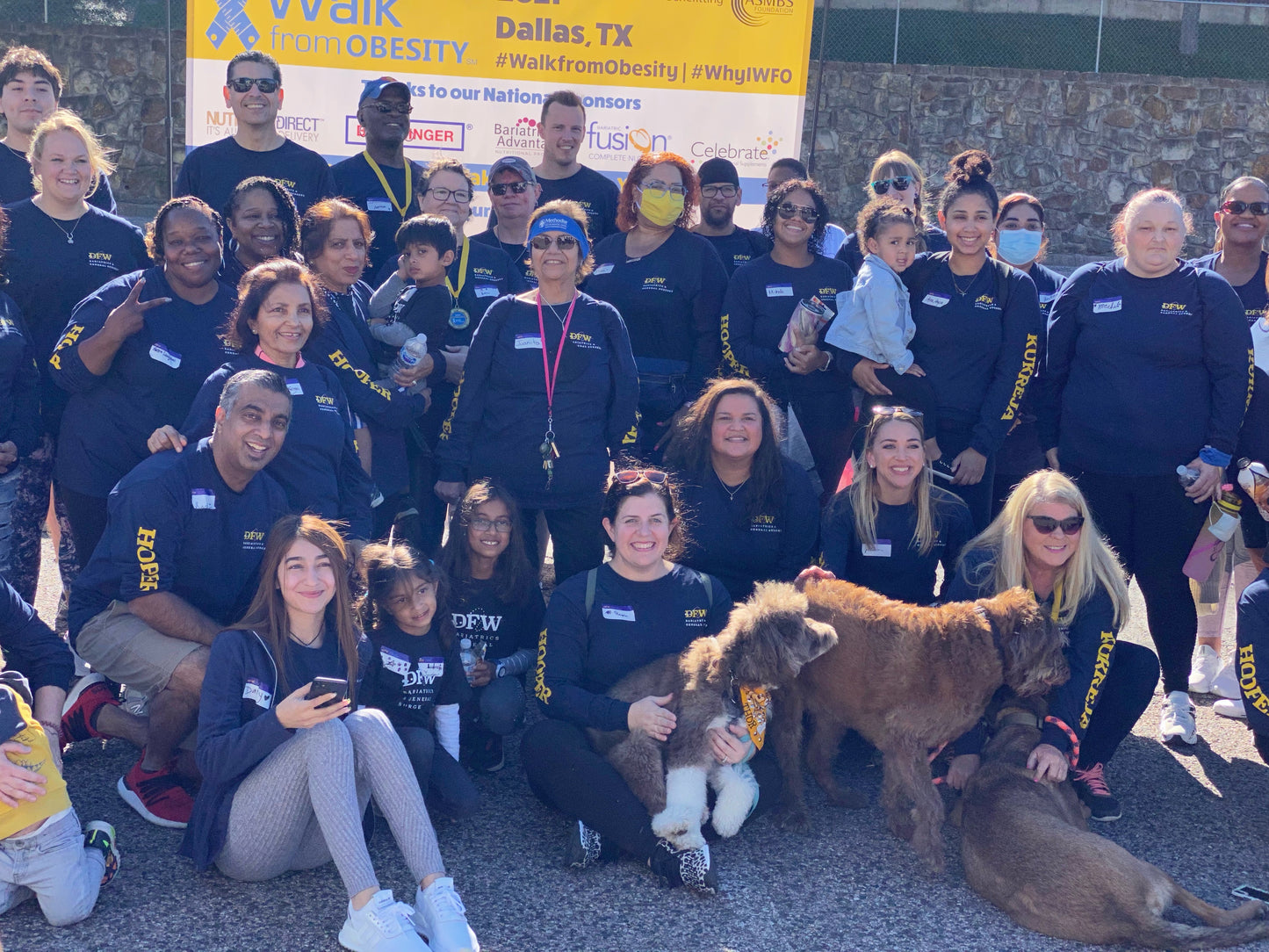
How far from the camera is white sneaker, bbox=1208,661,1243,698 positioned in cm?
557

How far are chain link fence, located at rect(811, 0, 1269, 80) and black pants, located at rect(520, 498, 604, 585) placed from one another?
12.4 meters

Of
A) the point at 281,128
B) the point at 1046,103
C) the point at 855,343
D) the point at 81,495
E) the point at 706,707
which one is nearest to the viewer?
the point at 706,707

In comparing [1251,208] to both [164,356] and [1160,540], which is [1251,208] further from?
[164,356]

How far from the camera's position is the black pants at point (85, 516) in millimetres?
4918

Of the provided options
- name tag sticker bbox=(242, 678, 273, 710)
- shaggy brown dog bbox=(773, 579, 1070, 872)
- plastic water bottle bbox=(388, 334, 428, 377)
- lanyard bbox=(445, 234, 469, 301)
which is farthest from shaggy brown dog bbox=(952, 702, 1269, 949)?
lanyard bbox=(445, 234, 469, 301)

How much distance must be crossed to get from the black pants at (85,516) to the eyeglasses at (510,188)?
2713 millimetres

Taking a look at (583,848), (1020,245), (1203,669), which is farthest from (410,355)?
(1203,669)

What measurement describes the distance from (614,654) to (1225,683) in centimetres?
318

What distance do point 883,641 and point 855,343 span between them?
5.79ft

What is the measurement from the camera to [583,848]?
13.0ft

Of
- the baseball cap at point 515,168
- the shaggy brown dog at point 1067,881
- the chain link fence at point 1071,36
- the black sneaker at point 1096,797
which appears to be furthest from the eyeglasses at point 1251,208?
the chain link fence at point 1071,36

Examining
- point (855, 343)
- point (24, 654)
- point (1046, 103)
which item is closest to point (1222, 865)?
point (855, 343)

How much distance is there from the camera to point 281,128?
9531 millimetres

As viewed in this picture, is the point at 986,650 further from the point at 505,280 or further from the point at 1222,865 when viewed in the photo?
the point at 505,280
